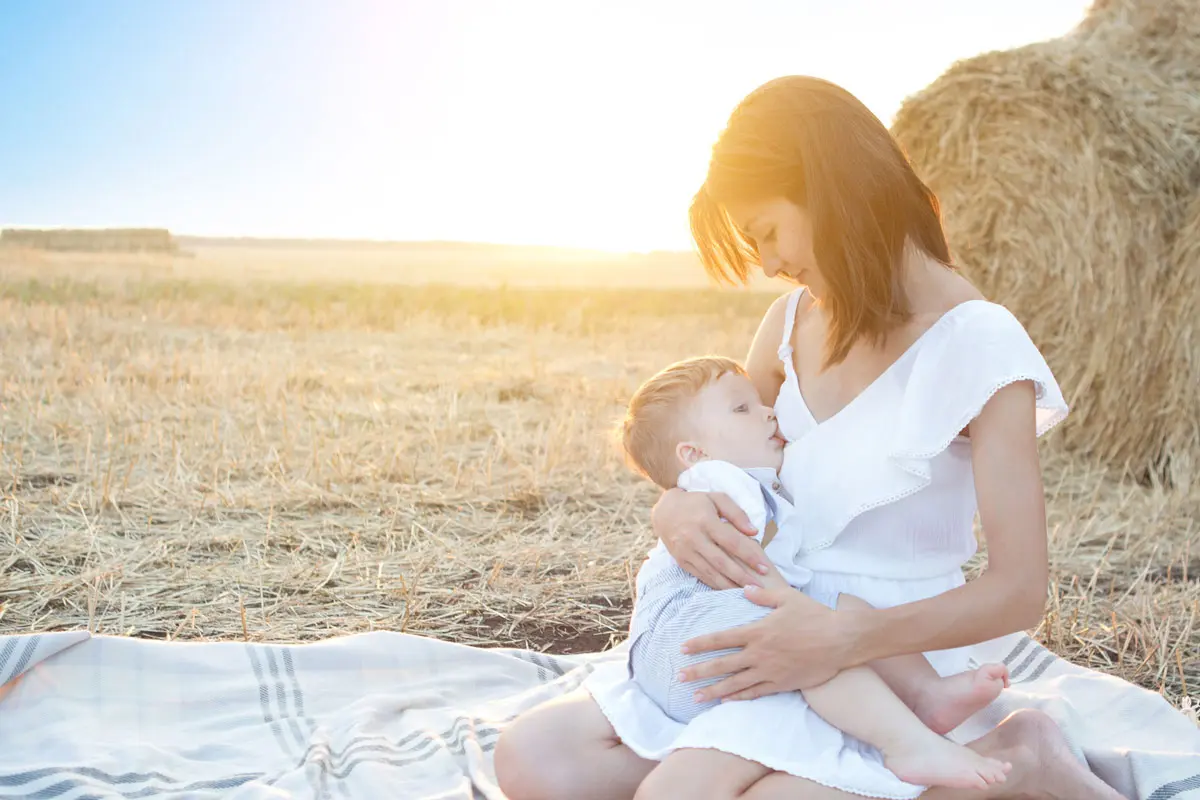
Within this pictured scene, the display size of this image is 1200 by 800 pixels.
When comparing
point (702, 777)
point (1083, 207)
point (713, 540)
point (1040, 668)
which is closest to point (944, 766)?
point (702, 777)

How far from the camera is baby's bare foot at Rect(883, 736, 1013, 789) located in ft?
4.59

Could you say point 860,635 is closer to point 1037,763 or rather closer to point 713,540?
point 713,540

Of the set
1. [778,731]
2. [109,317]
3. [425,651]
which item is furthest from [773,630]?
[109,317]

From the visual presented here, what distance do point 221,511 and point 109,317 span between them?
4.83m

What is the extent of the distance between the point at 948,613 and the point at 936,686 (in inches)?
5.6

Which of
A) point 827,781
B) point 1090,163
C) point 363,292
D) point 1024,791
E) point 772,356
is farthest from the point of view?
point 363,292

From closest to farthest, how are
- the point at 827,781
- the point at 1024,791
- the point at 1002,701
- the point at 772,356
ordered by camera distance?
the point at 827,781 → the point at 1024,791 → the point at 1002,701 → the point at 772,356

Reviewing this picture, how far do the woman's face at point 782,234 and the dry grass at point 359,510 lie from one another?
1.22 meters

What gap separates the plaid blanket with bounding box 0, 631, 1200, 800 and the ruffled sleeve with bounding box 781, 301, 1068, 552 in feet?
1.48

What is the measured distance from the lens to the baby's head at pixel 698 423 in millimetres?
1811

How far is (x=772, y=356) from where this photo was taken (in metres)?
2.06

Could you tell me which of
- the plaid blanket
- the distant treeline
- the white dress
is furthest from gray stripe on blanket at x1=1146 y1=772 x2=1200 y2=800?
the distant treeline

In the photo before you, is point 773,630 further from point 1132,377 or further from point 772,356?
point 1132,377

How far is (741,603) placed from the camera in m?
1.55
